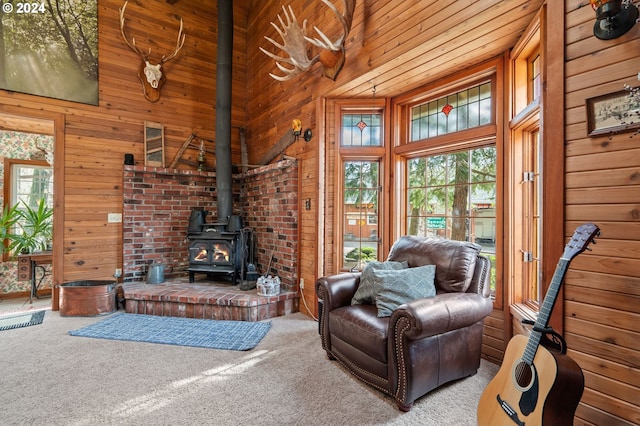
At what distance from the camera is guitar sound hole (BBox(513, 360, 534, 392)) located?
134cm

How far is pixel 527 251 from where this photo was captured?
2.35 metres

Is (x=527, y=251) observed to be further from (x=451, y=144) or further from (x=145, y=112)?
(x=145, y=112)

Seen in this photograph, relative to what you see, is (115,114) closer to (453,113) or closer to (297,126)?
(297,126)

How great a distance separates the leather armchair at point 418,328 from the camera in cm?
184

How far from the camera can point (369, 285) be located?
2.43 metres

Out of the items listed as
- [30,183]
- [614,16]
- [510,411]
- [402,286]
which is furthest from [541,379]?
[30,183]

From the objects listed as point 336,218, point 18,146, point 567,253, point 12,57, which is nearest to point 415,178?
point 336,218

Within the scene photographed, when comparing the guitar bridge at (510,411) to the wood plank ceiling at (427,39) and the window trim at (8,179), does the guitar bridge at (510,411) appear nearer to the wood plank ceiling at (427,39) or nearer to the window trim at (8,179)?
the wood plank ceiling at (427,39)

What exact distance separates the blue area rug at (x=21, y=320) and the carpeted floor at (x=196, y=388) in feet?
1.66

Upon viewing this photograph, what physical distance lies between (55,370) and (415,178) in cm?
343

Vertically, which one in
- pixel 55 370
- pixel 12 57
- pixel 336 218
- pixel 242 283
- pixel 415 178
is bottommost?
pixel 55 370

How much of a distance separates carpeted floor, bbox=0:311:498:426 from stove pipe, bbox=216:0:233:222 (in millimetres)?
2173

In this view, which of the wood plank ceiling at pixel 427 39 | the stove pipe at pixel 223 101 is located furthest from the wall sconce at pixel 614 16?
the stove pipe at pixel 223 101

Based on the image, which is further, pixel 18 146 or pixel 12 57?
pixel 18 146
